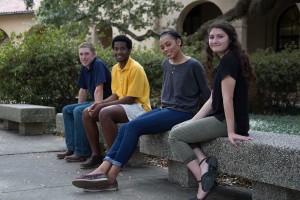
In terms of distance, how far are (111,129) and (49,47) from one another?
5371 mm

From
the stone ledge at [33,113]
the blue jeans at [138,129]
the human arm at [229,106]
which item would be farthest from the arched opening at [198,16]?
the human arm at [229,106]

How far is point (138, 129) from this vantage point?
4.75 m

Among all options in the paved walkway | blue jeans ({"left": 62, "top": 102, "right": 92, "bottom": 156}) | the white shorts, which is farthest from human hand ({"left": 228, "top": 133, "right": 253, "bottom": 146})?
blue jeans ({"left": 62, "top": 102, "right": 92, "bottom": 156})

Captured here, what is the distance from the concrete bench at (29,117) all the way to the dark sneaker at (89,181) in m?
3.95

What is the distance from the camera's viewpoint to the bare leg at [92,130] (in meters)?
5.78

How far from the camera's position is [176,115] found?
4.84 m

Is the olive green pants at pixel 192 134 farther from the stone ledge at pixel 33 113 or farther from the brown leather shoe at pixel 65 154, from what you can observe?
the stone ledge at pixel 33 113

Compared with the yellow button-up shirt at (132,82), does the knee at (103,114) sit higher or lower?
lower

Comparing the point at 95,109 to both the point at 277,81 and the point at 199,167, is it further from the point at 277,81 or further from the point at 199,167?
the point at 277,81

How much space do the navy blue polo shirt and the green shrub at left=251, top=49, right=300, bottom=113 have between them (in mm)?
5599

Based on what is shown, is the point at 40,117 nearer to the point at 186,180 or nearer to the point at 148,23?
the point at 186,180

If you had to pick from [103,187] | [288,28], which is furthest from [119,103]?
[288,28]

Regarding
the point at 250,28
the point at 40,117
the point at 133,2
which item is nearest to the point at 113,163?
the point at 40,117

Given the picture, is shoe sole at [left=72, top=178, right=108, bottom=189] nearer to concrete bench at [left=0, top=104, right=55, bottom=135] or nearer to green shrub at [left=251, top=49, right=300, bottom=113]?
concrete bench at [left=0, top=104, right=55, bottom=135]
